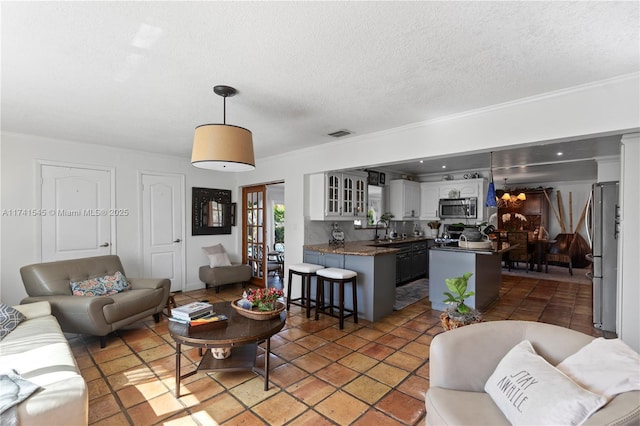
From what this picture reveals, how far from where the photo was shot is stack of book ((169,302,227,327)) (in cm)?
244

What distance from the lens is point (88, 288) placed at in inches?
142

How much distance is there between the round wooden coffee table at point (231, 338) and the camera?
2.21 meters

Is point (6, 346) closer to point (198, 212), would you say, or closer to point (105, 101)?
point (105, 101)

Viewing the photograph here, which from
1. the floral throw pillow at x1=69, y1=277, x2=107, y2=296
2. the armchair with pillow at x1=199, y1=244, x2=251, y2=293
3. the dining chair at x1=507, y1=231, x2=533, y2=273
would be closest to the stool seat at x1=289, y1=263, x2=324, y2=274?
the armchair with pillow at x1=199, y1=244, x2=251, y2=293

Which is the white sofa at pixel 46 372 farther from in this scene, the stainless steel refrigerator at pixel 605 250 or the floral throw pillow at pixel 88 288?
the stainless steel refrigerator at pixel 605 250

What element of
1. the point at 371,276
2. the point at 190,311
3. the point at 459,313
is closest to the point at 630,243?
the point at 459,313

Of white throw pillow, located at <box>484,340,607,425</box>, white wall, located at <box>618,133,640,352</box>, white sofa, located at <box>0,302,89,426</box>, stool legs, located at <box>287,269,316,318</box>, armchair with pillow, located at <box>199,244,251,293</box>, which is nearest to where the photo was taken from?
white throw pillow, located at <box>484,340,607,425</box>

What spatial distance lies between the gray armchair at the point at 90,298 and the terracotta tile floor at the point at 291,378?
0.24 metres

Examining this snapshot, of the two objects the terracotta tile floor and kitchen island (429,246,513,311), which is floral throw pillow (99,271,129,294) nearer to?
the terracotta tile floor

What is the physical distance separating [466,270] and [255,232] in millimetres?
3751

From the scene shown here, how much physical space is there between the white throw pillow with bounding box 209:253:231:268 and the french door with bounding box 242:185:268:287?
539 mm

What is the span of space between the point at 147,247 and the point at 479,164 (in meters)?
6.05

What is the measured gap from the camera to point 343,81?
242 cm

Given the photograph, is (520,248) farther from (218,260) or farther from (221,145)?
(221,145)
